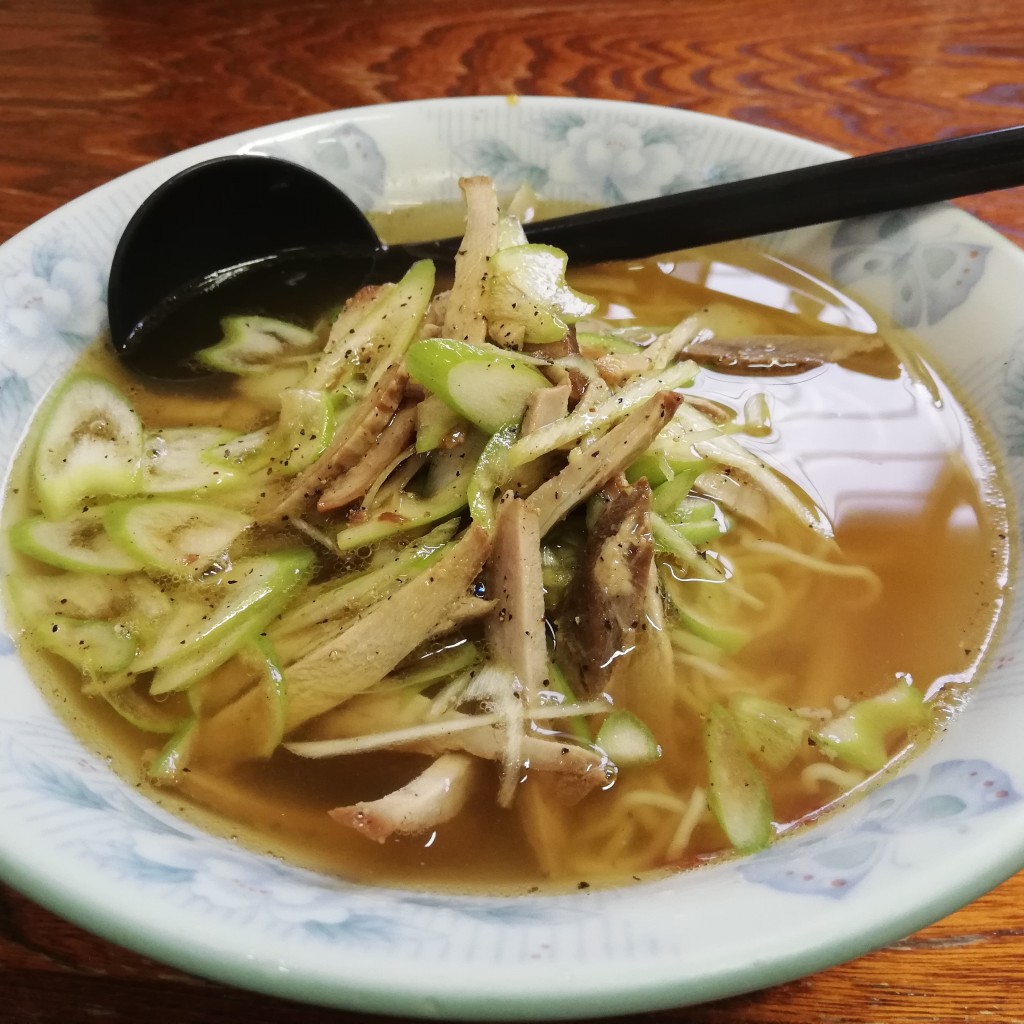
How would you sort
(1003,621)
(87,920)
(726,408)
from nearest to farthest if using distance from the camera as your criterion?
(87,920) < (1003,621) < (726,408)

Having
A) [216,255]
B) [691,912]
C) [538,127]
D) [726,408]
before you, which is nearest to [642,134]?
[538,127]

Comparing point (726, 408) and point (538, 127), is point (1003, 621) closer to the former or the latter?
point (726, 408)

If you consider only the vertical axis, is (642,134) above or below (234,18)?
below

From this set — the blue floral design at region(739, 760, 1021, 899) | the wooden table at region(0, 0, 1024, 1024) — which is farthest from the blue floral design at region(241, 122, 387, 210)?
the blue floral design at region(739, 760, 1021, 899)

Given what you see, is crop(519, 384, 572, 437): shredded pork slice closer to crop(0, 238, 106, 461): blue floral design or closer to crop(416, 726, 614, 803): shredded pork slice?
crop(416, 726, 614, 803): shredded pork slice

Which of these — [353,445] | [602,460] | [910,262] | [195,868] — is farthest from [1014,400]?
[195,868]
